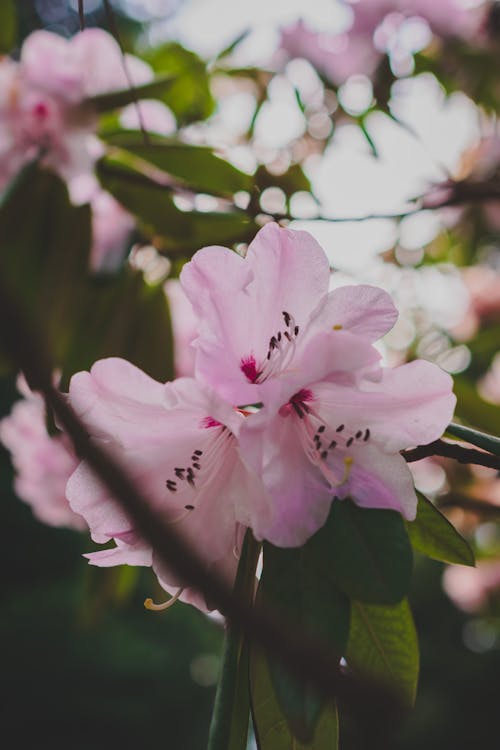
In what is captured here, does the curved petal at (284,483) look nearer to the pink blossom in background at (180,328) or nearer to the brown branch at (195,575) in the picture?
the brown branch at (195,575)

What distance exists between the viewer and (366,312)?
0.50 metres

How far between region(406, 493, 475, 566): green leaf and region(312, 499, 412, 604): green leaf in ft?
0.21

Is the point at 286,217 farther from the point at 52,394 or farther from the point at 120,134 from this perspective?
the point at 52,394

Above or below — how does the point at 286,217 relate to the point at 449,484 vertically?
above

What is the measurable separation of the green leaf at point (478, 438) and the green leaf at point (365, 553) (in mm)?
88

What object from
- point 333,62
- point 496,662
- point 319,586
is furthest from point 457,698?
point 319,586

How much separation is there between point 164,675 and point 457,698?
89.8 inches

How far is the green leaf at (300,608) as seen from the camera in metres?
0.42

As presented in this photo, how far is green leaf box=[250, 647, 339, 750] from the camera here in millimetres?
507

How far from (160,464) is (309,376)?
0.12 metres

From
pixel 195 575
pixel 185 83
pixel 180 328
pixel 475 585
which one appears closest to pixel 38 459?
pixel 180 328

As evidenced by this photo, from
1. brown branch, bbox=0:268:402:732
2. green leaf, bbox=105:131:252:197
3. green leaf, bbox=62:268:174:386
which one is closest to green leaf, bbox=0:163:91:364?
green leaf, bbox=62:268:174:386

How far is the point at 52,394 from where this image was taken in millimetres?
182

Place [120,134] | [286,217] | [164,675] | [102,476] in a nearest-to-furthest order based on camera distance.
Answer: [102,476] < [286,217] < [120,134] < [164,675]
